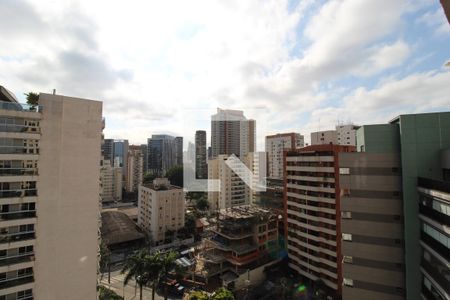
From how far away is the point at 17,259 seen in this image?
1106cm

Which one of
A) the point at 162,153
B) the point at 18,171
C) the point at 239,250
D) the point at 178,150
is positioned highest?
the point at 178,150

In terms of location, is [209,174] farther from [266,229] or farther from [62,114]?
[62,114]

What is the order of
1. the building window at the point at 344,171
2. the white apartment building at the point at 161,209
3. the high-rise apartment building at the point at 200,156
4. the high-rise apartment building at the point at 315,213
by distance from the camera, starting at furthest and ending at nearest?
the high-rise apartment building at the point at 200,156 < the white apartment building at the point at 161,209 < the high-rise apartment building at the point at 315,213 < the building window at the point at 344,171

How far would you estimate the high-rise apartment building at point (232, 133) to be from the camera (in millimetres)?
50750

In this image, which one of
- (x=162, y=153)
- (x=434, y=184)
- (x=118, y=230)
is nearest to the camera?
(x=434, y=184)

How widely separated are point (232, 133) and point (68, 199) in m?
42.1

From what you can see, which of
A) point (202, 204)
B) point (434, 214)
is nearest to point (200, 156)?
point (202, 204)

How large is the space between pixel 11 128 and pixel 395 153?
1999 centimetres

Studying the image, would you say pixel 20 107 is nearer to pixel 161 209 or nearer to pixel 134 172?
pixel 161 209

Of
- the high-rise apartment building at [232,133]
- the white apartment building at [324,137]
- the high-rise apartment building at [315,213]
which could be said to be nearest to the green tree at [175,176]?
the high-rise apartment building at [232,133]

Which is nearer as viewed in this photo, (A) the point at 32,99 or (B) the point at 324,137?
(A) the point at 32,99

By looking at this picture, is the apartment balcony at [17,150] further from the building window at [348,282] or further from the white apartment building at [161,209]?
the white apartment building at [161,209]

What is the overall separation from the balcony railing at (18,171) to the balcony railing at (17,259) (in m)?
3.80

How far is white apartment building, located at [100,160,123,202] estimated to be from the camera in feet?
202
